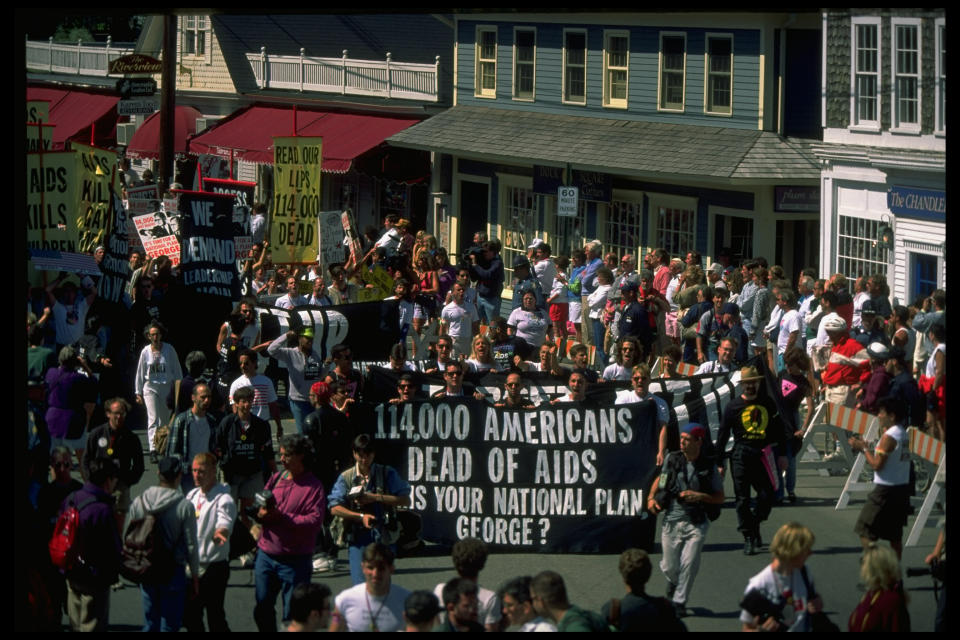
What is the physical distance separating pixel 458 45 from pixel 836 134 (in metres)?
11.4

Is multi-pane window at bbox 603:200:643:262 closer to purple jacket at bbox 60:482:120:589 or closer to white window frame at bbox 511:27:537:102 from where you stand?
white window frame at bbox 511:27:537:102

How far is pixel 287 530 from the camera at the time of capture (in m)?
10.3

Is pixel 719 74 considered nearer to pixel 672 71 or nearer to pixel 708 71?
pixel 708 71

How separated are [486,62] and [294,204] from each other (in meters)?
13.1

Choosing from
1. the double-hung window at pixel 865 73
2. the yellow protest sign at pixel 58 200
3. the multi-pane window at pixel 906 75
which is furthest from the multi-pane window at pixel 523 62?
the yellow protest sign at pixel 58 200

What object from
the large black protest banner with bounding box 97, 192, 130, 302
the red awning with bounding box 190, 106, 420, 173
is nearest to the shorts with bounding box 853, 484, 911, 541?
the large black protest banner with bounding box 97, 192, 130, 302

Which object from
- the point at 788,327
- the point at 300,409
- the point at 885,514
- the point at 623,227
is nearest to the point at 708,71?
the point at 623,227

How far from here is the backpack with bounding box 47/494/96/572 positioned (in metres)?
9.73

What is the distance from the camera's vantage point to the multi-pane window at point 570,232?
30500mm

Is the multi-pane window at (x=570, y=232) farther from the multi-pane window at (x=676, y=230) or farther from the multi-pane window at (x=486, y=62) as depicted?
the multi-pane window at (x=486, y=62)

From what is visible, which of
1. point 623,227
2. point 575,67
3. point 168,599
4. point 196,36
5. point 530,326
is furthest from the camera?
point 196,36

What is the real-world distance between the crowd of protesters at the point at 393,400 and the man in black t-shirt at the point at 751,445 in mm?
19

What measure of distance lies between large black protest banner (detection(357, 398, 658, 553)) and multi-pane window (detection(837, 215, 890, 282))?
11.5 meters

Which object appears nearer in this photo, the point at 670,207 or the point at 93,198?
the point at 93,198
